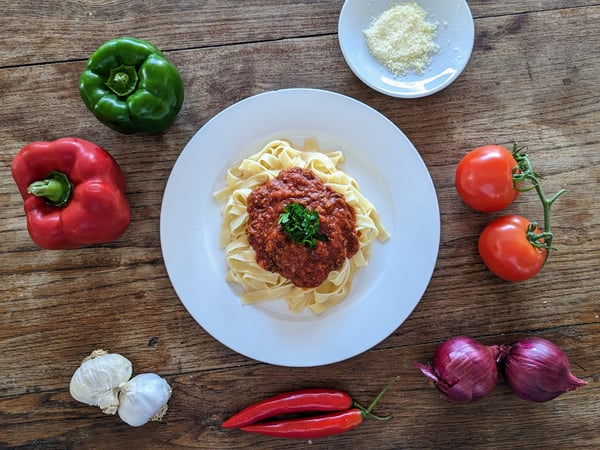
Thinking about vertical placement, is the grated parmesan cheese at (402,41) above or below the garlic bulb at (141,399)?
above

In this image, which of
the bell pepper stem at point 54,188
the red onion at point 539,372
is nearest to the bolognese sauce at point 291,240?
the bell pepper stem at point 54,188

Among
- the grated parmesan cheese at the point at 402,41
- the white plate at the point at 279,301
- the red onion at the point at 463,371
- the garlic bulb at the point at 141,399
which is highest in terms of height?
the grated parmesan cheese at the point at 402,41

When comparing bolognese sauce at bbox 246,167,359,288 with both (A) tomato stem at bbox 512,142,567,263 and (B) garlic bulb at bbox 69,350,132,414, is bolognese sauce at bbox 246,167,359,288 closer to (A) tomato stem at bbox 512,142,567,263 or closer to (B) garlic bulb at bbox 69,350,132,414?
(A) tomato stem at bbox 512,142,567,263

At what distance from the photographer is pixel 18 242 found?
3.32 m

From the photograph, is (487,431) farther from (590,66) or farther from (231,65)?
(231,65)

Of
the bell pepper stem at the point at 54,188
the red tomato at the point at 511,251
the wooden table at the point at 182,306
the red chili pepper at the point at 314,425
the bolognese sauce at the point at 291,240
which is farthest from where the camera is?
the wooden table at the point at 182,306

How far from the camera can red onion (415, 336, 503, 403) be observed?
10.1 ft

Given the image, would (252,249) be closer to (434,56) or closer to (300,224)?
(300,224)

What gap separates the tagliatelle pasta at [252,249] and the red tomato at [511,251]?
2.00 feet

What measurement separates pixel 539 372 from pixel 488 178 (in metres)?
1.12

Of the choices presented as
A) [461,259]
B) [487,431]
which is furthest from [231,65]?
[487,431]

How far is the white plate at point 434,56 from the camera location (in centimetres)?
324

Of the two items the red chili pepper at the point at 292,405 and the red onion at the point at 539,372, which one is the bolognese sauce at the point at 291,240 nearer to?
the red chili pepper at the point at 292,405

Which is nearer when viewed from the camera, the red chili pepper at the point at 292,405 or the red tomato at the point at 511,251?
the red tomato at the point at 511,251
